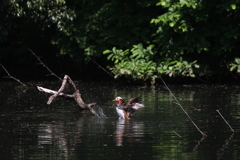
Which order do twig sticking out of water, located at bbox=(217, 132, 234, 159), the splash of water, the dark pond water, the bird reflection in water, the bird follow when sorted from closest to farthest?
twig sticking out of water, located at bbox=(217, 132, 234, 159)
the dark pond water
the bird reflection in water
the bird
the splash of water

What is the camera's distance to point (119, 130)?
44.2ft

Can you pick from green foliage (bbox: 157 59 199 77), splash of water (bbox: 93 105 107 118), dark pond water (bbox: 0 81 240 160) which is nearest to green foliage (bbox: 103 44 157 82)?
green foliage (bbox: 157 59 199 77)

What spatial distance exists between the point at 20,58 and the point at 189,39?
45.0 ft

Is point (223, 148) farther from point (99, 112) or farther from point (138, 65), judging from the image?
point (138, 65)

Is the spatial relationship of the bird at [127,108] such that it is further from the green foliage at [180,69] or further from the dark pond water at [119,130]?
the green foliage at [180,69]

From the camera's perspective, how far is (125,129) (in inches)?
534

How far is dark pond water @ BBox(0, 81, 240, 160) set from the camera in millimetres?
10578

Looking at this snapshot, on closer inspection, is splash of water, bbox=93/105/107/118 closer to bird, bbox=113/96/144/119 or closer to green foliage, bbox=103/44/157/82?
bird, bbox=113/96/144/119

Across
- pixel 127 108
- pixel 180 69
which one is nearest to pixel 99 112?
pixel 127 108

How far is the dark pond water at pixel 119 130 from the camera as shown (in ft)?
34.7

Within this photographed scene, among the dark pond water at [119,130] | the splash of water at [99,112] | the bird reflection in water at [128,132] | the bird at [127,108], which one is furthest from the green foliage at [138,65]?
the bird reflection in water at [128,132]

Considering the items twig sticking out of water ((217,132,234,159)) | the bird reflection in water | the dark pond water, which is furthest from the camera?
the bird reflection in water

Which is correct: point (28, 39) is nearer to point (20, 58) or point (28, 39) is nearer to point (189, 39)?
point (20, 58)

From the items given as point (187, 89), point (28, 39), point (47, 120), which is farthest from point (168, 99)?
point (28, 39)
